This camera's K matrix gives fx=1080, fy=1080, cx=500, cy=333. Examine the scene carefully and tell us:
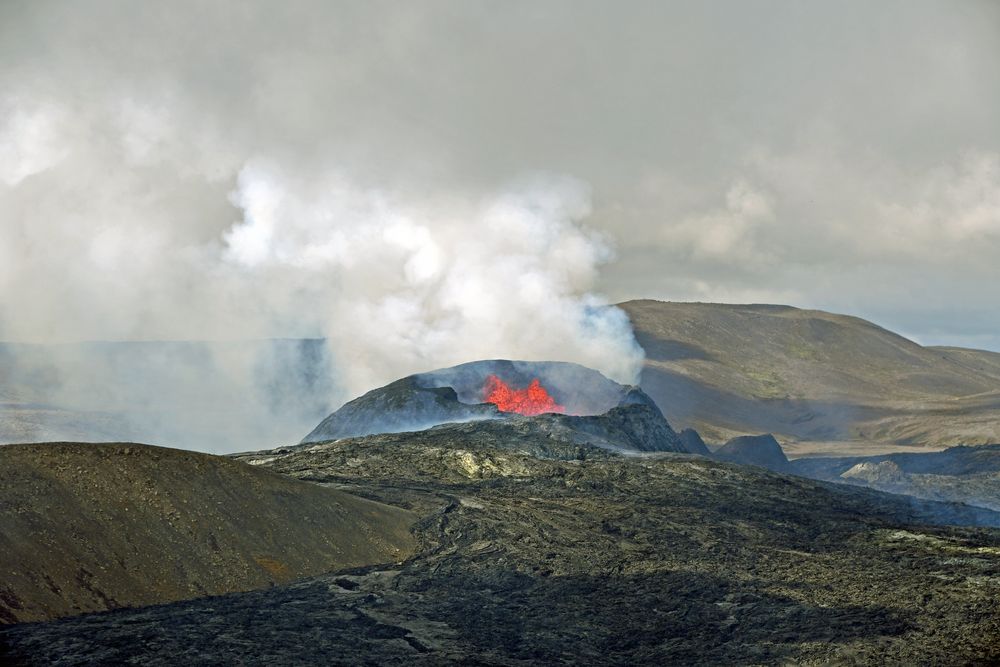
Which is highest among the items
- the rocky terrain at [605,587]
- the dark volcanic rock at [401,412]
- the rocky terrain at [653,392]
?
the rocky terrain at [653,392]

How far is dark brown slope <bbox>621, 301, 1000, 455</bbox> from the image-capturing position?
131 m

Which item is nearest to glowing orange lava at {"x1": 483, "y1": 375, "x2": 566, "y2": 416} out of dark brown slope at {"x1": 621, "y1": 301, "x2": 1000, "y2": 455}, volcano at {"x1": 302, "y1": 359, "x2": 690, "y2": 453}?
volcano at {"x1": 302, "y1": 359, "x2": 690, "y2": 453}

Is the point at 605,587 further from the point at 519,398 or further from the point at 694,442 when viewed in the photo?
the point at 694,442

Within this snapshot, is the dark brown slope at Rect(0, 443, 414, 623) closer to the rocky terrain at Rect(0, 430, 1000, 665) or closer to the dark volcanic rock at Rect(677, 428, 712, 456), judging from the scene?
the rocky terrain at Rect(0, 430, 1000, 665)

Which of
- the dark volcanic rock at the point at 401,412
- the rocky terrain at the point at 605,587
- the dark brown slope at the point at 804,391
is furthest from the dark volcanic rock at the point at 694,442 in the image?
the dark brown slope at the point at 804,391

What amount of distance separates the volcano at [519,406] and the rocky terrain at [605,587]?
7.92 m

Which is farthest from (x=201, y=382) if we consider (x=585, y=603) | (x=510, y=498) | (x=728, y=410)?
(x=585, y=603)

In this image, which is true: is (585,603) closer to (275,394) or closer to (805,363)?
(275,394)

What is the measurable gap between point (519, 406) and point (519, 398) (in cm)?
76

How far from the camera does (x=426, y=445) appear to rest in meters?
46.6

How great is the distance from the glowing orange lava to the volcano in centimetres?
6

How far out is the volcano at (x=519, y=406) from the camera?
5178 cm

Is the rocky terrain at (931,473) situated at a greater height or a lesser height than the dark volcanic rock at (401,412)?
lesser

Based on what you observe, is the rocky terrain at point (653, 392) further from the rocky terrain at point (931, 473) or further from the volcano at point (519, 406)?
the rocky terrain at point (931, 473)
